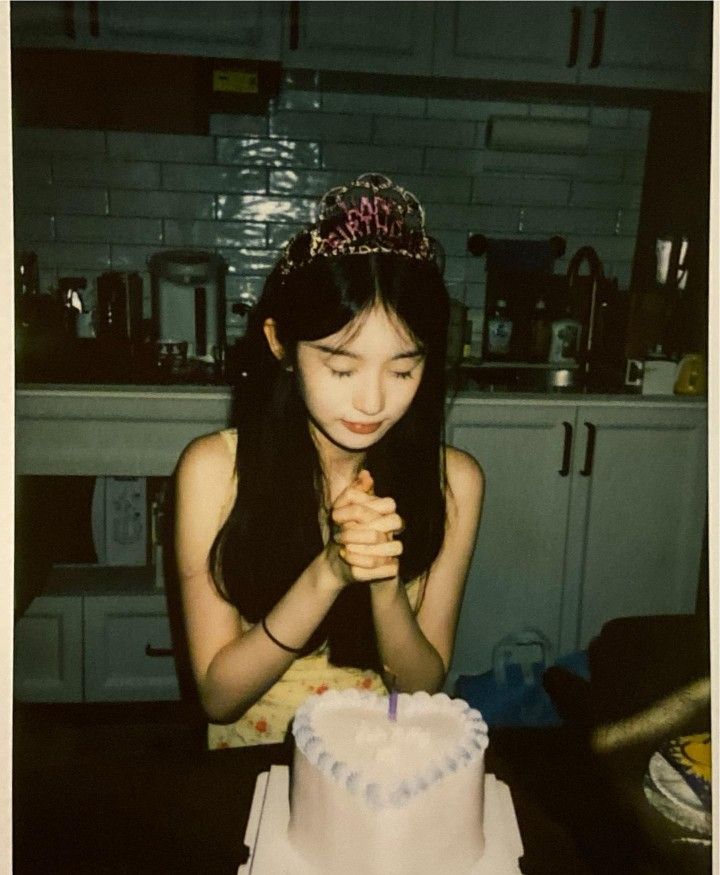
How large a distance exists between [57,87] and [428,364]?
5.79 feet

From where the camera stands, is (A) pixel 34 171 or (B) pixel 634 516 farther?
(A) pixel 34 171

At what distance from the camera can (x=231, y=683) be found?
3.36ft

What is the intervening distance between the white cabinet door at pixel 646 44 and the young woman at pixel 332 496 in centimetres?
142

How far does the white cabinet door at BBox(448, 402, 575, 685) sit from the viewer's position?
213cm

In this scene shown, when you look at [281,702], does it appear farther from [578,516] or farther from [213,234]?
[213,234]

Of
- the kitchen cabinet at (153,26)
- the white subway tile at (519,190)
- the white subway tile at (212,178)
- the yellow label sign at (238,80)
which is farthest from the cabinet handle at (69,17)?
the white subway tile at (519,190)

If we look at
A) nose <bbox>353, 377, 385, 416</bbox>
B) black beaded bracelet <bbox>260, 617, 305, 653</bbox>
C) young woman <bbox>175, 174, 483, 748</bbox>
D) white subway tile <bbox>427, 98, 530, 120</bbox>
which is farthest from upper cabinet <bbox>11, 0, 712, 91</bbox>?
black beaded bracelet <bbox>260, 617, 305, 653</bbox>

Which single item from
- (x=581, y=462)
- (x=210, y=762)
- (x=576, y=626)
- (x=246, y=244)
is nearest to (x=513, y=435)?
(x=581, y=462)

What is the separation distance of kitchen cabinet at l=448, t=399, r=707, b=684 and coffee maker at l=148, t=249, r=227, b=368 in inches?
31.3

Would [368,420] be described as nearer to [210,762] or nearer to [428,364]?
[428,364]

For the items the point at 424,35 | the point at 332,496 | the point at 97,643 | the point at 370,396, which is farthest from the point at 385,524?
the point at 424,35

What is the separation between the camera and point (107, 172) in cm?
241

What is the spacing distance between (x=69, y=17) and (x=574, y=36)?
1.35 meters

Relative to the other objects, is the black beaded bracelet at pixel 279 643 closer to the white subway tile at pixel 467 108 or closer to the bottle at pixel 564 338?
the bottle at pixel 564 338
